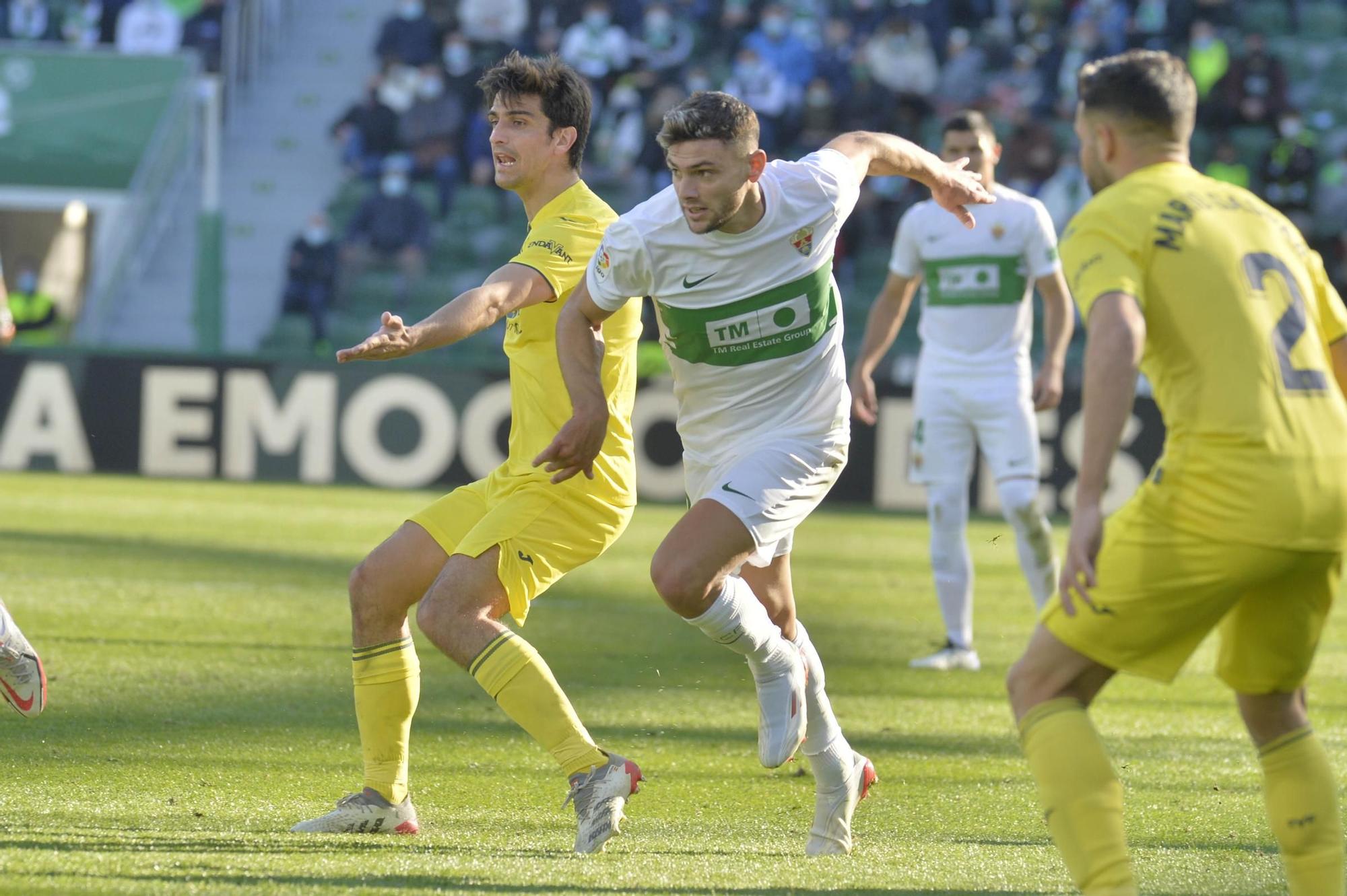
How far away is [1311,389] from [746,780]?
2.81m

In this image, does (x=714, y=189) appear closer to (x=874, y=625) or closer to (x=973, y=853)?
(x=973, y=853)

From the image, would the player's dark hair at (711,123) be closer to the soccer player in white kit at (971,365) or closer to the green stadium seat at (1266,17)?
the soccer player in white kit at (971,365)

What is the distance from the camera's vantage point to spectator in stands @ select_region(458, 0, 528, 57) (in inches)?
923

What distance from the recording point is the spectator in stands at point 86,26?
23.4m

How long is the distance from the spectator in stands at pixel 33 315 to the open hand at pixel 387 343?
53.8 ft

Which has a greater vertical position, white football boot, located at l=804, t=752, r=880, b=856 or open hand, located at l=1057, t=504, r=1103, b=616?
→ open hand, located at l=1057, t=504, r=1103, b=616

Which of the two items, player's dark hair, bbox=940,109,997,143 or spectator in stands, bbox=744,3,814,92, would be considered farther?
spectator in stands, bbox=744,3,814,92

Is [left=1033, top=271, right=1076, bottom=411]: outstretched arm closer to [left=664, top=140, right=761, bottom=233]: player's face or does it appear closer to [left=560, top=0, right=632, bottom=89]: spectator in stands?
[left=664, top=140, right=761, bottom=233]: player's face

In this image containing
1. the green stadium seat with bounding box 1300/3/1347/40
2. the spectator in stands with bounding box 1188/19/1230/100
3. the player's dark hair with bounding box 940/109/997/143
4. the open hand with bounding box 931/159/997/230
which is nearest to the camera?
the open hand with bounding box 931/159/997/230

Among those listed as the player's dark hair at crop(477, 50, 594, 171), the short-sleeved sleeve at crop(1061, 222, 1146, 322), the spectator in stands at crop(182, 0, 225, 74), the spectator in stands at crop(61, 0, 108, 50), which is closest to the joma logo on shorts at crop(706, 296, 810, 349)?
the player's dark hair at crop(477, 50, 594, 171)

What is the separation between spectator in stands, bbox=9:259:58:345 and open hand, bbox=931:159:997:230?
16.4m

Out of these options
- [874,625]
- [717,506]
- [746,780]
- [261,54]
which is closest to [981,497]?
[874,625]

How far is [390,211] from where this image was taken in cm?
2092

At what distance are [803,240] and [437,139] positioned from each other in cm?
1756
